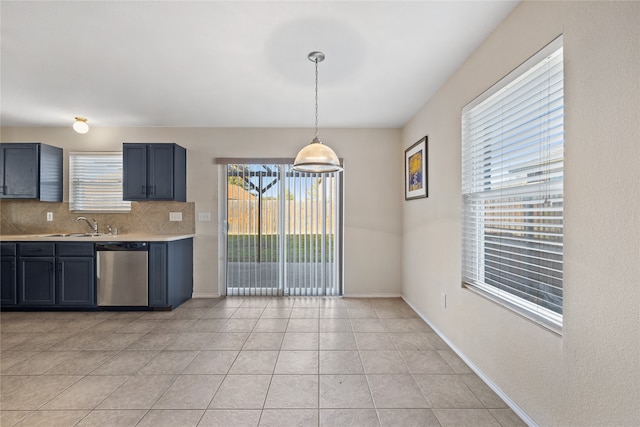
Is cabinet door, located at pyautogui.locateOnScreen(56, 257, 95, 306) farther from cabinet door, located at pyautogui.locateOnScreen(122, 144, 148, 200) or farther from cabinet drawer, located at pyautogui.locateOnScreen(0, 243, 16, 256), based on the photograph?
cabinet door, located at pyautogui.locateOnScreen(122, 144, 148, 200)

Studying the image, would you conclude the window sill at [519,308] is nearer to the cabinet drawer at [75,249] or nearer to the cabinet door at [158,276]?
the cabinet door at [158,276]

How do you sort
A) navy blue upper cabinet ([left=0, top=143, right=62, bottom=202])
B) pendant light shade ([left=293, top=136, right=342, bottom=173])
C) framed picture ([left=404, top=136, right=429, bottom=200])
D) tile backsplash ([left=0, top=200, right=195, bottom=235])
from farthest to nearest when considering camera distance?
tile backsplash ([left=0, top=200, right=195, bottom=235])
navy blue upper cabinet ([left=0, top=143, right=62, bottom=202])
framed picture ([left=404, top=136, right=429, bottom=200])
pendant light shade ([left=293, top=136, right=342, bottom=173])

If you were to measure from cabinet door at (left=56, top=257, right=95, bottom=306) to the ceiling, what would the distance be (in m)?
1.87

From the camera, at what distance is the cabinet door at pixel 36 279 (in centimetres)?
366

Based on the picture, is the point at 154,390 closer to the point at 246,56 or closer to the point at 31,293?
the point at 246,56

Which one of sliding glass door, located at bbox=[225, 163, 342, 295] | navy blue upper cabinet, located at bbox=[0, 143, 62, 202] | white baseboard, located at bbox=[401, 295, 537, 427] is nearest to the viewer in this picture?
white baseboard, located at bbox=[401, 295, 537, 427]

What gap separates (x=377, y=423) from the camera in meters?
1.74

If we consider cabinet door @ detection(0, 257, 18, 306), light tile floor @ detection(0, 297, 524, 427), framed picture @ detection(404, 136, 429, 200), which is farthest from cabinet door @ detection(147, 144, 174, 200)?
framed picture @ detection(404, 136, 429, 200)

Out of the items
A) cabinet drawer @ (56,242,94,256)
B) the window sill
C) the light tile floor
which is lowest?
the light tile floor

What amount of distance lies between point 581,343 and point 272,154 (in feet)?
12.5

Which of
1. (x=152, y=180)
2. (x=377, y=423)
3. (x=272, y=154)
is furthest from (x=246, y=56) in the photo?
(x=377, y=423)

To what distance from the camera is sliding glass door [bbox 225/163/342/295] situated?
4434 millimetres

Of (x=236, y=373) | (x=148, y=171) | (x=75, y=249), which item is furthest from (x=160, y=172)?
(x=236, y=373)

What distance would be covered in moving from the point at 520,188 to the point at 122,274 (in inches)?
164
